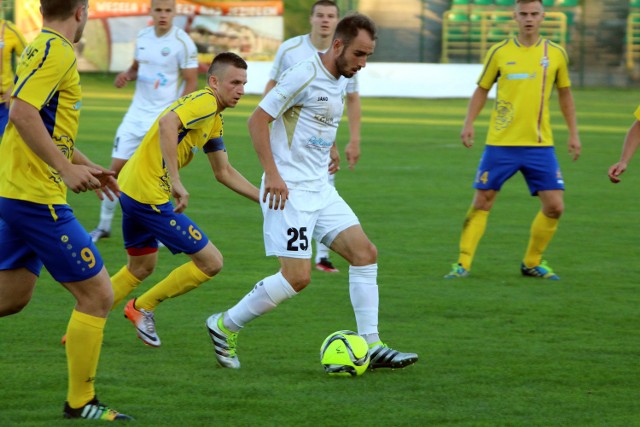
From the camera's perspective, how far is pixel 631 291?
876 centimetres

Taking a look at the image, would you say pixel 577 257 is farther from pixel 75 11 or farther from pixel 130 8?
pixel 130 8

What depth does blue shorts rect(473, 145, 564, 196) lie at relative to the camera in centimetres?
921

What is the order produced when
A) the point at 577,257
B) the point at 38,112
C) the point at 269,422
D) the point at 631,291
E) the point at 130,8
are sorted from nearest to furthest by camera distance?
the point at 38,112 < the point at 269,422 < the point at 631,291 < the point at 577,257 < the point at 130,8

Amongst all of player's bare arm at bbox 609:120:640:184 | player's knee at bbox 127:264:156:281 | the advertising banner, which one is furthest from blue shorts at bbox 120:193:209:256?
the advertising banner

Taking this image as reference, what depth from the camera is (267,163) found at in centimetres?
609

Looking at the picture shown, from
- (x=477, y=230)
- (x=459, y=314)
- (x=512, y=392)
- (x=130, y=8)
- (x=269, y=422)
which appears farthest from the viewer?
(x=130, y=8)

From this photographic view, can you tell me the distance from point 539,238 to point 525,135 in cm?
84

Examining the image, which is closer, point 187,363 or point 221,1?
point 187,363

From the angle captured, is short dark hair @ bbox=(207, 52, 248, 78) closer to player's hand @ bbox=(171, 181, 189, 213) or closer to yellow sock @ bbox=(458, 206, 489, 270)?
player's hand @ bbox=(171, 181, 189, 213)

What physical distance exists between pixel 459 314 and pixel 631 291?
171 centimetres

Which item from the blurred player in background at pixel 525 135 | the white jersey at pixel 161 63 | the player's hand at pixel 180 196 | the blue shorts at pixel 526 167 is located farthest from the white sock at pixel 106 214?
the player's hand at pixel 180 196

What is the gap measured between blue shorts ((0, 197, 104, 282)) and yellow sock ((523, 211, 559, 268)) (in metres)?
5.08

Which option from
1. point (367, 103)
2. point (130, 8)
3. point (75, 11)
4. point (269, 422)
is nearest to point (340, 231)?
point (269, 422)

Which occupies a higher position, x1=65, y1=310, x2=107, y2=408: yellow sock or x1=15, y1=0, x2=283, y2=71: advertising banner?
Answer: x1=65, y1=310, x2=107, y2=408: yellow sock
